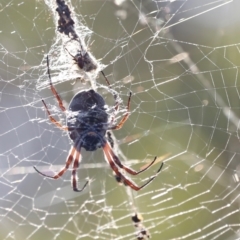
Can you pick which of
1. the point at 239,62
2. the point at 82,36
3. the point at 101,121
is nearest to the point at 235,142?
the point at 239,62

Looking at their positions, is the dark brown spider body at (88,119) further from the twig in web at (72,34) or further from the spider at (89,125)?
the twig in web at (72,34)

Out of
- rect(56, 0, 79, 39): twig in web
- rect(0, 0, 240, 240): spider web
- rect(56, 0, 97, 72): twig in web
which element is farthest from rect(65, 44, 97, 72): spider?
rect(0, 0, 240, 240): spider web

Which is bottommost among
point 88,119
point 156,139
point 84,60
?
point 88,119

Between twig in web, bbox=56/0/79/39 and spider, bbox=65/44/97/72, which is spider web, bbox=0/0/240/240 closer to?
spider, bbox=65/44/97/72

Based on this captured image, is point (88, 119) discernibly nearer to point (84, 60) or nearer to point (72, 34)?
point (84, 60)

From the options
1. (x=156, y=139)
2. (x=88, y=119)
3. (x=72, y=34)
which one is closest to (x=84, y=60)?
(x=72, y=34)

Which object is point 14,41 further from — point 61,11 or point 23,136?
point 61,11

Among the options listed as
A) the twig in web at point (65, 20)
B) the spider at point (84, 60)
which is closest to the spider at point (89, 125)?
the spider at point (84, 60)

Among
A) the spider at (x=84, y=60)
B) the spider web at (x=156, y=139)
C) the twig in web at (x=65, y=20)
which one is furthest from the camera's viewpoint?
the spider web at (x=156, y=139)
